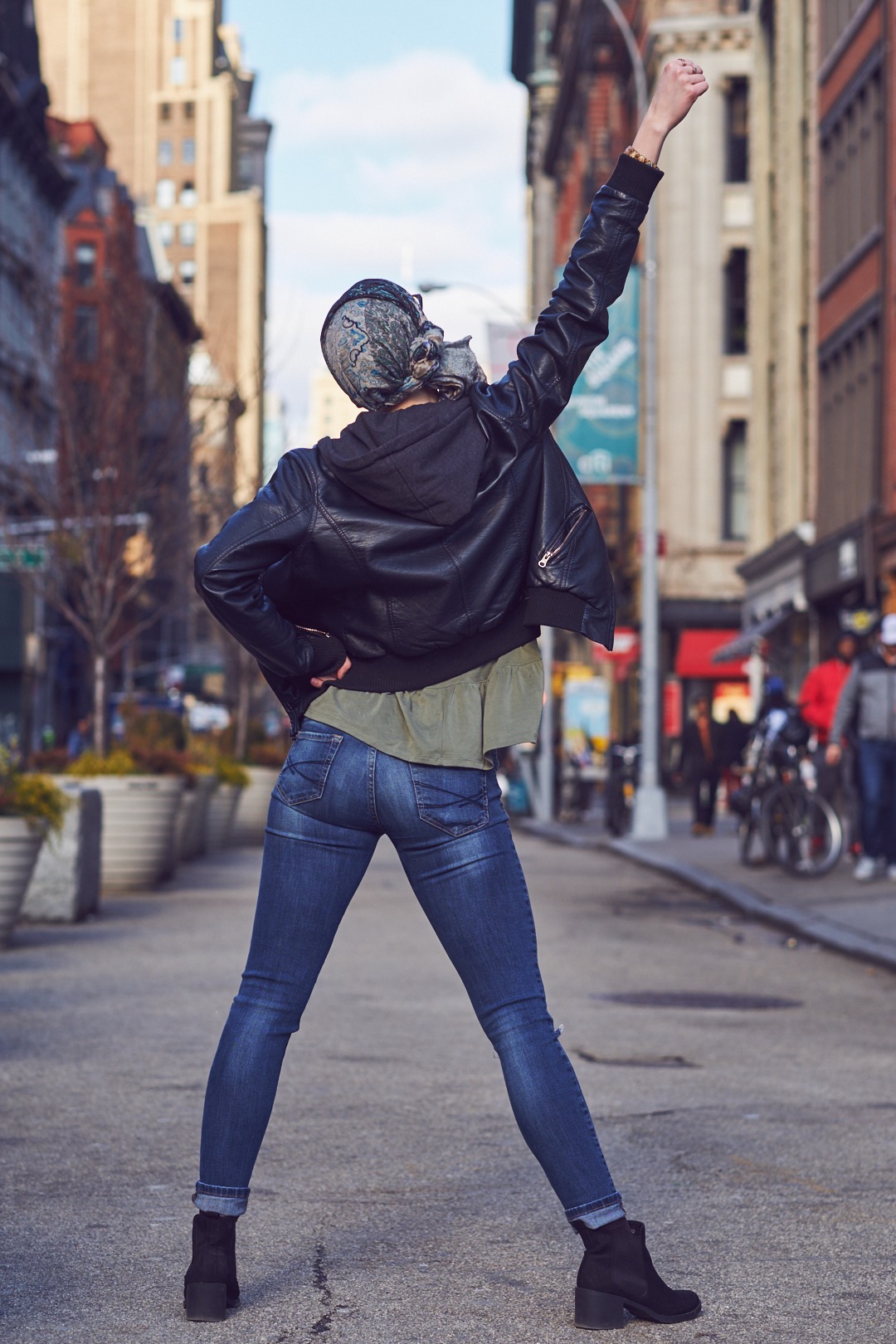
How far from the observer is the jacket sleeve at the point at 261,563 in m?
3.85

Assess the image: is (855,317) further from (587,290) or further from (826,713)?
(587,290)

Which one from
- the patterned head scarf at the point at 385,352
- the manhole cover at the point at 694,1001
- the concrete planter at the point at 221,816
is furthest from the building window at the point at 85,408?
the patterned head scarf at the point at 385,352

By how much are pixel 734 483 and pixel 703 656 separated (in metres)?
4.45

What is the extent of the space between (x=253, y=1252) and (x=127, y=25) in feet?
529

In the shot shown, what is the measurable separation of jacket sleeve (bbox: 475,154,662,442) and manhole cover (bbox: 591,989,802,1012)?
565cm

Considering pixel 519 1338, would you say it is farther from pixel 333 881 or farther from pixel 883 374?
pixel 883 374

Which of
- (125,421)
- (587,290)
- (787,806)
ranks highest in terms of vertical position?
(125,421)

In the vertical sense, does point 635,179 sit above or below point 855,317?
below

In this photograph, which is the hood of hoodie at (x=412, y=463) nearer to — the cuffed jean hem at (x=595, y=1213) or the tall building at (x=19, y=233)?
the cuffed jean hem at (x=595, y=1213)

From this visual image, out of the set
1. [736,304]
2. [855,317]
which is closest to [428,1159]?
[855,317]

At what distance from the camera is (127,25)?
156 meters

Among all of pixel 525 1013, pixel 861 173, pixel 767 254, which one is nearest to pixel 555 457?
pixel 525 1013

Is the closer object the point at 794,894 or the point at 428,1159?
the point at 428,1159

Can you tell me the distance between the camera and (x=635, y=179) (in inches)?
157
